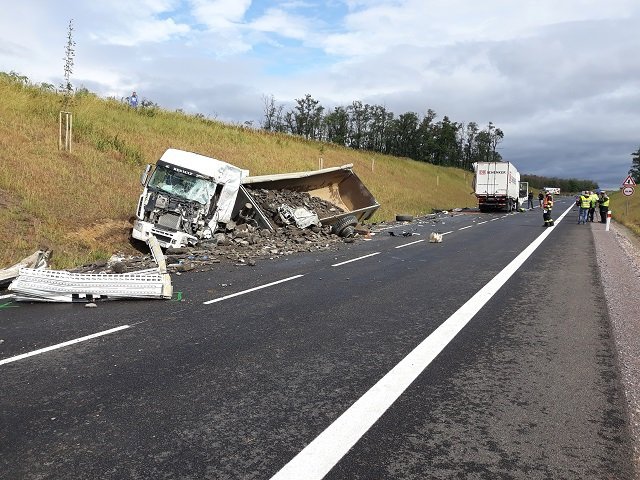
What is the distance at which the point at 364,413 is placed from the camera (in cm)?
363

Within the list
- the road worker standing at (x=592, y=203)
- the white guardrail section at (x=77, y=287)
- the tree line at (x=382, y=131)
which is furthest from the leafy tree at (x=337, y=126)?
the white guardrail section at (x=77, y=287)

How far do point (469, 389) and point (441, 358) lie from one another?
73 cm

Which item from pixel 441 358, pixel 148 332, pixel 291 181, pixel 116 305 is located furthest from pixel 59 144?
pixel 441 358

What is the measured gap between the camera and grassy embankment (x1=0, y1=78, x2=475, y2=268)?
1265cm

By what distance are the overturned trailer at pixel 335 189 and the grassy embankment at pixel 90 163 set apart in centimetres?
488

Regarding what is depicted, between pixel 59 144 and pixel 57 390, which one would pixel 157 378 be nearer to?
pixel 57 390

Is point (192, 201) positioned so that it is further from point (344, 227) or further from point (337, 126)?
point (337, 126)

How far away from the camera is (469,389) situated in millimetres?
4113

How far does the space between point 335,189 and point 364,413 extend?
16.6 meters

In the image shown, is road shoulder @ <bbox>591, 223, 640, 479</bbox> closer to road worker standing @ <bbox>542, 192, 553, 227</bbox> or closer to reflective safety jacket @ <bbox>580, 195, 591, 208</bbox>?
road worker standing @ <bbox>542, 192, 553, 227</bbox>

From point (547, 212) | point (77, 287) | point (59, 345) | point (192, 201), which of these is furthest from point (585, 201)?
point (59, 345)

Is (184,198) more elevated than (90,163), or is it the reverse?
(90,163)

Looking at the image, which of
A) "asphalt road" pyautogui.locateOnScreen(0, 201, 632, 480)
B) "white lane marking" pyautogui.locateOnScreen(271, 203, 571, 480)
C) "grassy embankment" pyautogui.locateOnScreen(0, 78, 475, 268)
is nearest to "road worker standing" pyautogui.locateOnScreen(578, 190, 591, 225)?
"grassy embankment" pyautogui.locateOnScreen(0, 78, 475, 268)

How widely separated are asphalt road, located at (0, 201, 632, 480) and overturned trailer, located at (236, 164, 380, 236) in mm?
8890
